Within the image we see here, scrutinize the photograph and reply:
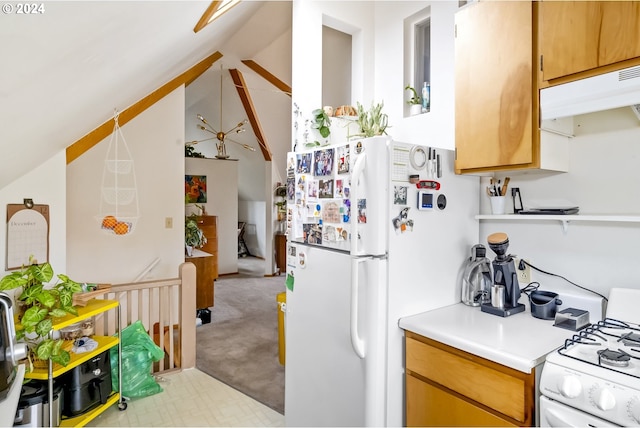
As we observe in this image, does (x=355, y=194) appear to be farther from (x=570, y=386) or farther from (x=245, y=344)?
(x=245, y=344)

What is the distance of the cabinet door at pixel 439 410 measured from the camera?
137 cm

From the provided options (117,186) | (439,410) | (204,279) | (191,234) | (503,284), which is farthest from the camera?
(191,234)

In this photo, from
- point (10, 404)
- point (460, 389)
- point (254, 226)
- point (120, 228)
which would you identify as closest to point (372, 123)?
point (460, 389)

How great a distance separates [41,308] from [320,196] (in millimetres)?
1588

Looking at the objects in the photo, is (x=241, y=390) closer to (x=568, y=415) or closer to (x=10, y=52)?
(x=568, y=415)

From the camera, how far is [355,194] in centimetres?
159

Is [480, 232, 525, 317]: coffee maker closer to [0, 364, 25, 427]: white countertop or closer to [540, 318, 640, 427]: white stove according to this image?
[540, 318, 640, 427]: white stove

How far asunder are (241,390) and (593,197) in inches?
102

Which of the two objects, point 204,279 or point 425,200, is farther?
point 204,279

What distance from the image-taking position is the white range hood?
130 centimetres

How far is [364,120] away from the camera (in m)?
2.06

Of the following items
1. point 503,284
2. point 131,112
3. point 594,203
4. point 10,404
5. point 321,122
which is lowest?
Answer: point 10,404

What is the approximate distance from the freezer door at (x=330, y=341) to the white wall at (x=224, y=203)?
5359 millimetres

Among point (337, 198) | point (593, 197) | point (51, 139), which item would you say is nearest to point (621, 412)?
point (593, 197)
